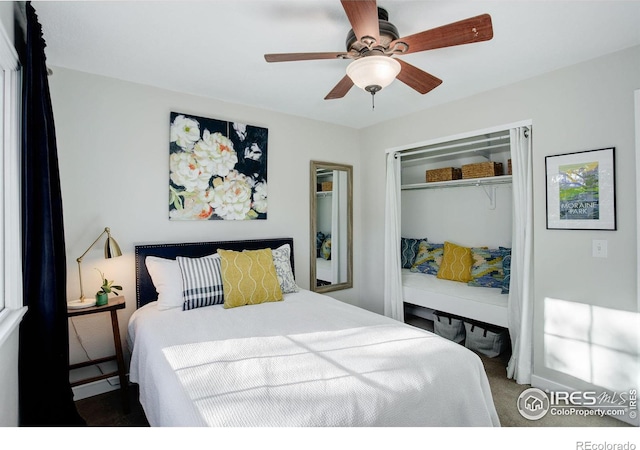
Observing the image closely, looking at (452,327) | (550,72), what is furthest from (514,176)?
(452,327)

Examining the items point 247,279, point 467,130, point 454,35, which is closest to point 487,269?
point 467,130

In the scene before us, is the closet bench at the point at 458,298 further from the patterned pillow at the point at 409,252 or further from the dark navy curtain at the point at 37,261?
the dark navy curtain at the point at 37,261

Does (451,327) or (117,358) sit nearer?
(117,358)

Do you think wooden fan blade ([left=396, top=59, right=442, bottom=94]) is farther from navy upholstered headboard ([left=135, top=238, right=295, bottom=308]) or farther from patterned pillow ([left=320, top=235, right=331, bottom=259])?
patterned pillow ([left=320, top=235, right=331, bottom=259])

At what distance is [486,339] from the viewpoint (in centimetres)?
323

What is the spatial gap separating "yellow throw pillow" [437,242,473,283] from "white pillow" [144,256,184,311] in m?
2.87

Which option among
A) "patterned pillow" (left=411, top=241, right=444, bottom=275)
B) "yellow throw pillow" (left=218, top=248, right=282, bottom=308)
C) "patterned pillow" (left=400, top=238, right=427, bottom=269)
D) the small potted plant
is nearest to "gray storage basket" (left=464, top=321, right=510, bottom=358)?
"patterned pillow" (left=411, top=241, right=444, bottom=275)

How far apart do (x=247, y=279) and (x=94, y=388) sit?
142 cm

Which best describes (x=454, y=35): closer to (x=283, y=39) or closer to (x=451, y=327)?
(x=283, y=39)

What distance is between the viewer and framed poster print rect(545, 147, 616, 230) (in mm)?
2252

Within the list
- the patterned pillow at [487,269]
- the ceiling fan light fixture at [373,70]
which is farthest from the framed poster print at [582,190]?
the ceiling fan light fixture at [373,70]

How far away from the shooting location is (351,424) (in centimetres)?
125

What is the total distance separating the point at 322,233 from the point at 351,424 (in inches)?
106
